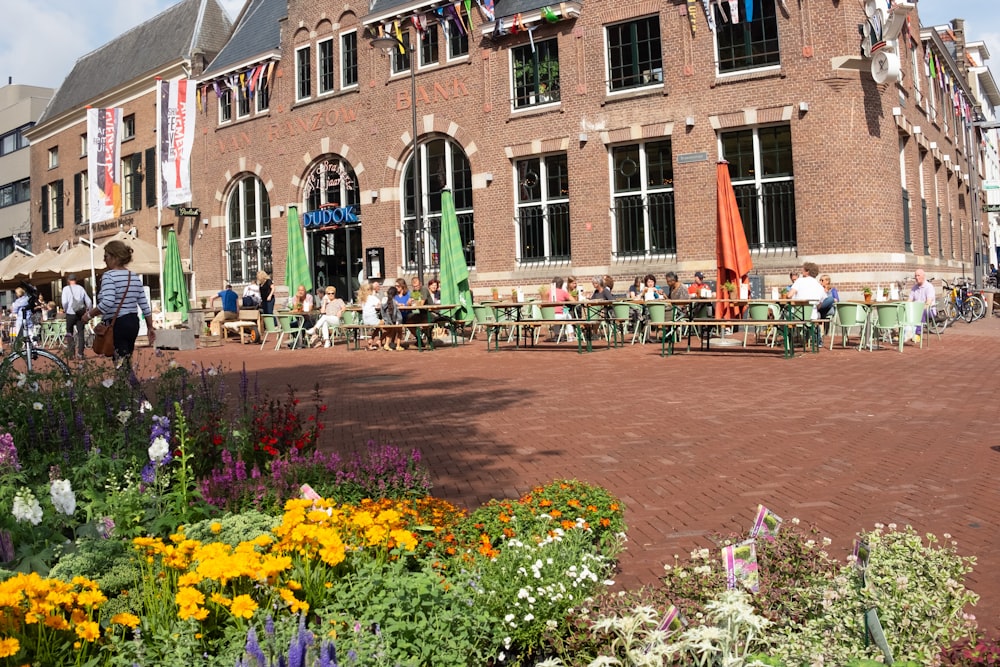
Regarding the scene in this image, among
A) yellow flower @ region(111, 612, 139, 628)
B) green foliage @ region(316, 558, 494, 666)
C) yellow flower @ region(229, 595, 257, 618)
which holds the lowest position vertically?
green foliage @ region(316, 558, 494, 666)

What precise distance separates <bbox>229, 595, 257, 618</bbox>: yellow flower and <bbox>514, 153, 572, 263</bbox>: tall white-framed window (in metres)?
19.2

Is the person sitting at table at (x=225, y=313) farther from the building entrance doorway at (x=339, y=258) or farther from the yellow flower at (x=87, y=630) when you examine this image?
the yellow flower at (x=87, y=630)

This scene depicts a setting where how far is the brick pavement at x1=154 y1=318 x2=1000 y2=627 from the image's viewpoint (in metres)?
4.67

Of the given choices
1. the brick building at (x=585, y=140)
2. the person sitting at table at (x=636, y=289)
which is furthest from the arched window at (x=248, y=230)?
the person sitting at table at (x=636, y=289)

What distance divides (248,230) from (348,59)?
6.78 metres

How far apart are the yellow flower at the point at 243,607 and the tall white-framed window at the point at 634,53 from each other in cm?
1933

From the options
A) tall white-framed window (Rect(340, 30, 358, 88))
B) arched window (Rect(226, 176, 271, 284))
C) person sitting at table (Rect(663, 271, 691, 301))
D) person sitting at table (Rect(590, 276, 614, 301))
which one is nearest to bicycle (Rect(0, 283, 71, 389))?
person sitting at table (Rect(590, 276, 614, 301))

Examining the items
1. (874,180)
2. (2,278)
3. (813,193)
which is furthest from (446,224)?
(2,278)

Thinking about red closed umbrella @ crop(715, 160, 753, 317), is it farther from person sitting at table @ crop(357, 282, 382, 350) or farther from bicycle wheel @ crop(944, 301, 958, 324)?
bicycle wheel @ crop(944, 301, 958, 324)

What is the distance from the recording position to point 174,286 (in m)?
24.0

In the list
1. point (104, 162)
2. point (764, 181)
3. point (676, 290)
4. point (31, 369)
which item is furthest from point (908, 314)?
point (104, 162)

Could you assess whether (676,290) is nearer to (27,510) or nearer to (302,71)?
(27,510)

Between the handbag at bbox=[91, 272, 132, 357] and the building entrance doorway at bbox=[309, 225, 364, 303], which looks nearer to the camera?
the handbag at bbox=[91, 272, 132, 357]

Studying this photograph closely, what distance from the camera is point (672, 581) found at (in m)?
3.02
